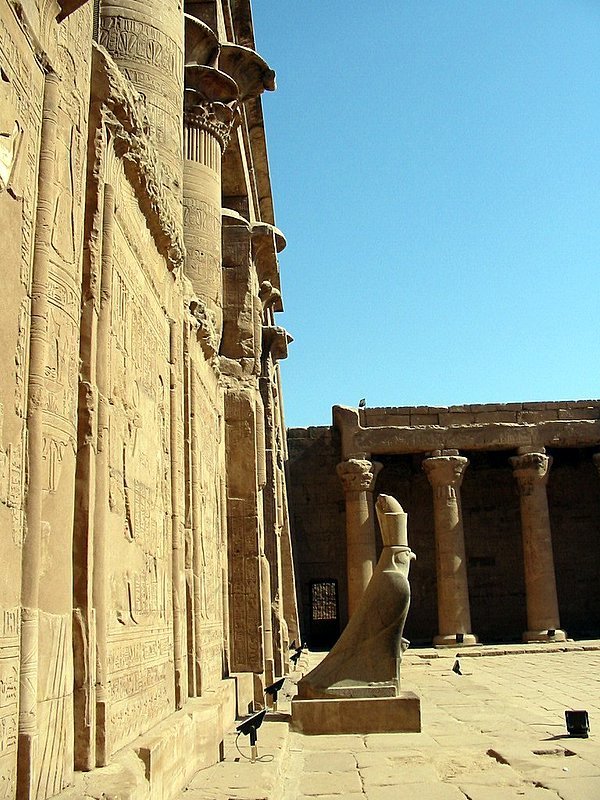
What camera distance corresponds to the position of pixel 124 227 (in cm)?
487

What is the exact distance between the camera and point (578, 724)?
7672 mm

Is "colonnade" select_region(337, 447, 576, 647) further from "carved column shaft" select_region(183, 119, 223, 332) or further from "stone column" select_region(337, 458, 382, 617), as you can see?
"carved column shaft" select_region(183, 119, 223, 332)

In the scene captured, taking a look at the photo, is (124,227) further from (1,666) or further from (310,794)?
(310,794)

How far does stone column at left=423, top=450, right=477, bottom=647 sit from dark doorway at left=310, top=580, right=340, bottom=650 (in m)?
4.00

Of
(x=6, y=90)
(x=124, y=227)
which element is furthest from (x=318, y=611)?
(x=6, y=90)

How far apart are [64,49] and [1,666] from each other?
8.31 feet

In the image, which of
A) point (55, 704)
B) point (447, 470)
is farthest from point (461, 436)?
point (55, 704)

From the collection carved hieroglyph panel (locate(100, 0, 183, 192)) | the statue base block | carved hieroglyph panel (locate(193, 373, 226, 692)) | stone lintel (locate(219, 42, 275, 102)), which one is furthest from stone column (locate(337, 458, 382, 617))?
carved hieroglyph panel (locate(100, 0, 183, 192))

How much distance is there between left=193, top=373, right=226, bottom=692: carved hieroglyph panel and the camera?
287 inches

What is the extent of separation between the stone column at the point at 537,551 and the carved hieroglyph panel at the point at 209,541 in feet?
45.8

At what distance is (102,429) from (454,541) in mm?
18262

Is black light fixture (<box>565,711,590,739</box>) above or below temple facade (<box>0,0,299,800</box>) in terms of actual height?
below

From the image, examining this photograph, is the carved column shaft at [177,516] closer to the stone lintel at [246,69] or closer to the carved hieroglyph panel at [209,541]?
the carved hieroglyph panel at [209,541]

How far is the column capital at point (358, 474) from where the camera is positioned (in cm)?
2177
